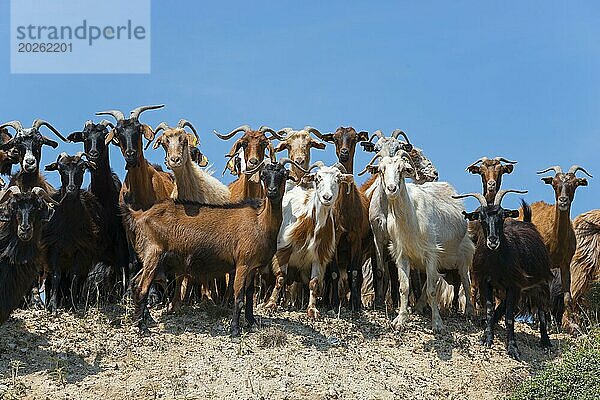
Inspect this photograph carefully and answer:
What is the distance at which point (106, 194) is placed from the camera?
16781 millimetres

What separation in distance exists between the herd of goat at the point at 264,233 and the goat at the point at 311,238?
0.07ft

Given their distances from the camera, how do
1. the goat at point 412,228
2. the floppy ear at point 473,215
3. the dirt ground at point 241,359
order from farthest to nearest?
the goat at point 412,228 < the floppy ear at point 473,215 < the dirt ground at point 241,359

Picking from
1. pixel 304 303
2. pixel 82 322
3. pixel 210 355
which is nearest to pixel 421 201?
pixel 304 303

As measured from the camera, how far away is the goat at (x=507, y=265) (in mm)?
15508

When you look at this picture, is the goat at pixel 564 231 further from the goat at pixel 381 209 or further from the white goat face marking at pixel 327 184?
the white goat face marking at pixel 327 184

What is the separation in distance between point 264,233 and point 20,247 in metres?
3.42

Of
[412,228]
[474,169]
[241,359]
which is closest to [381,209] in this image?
[412,228]

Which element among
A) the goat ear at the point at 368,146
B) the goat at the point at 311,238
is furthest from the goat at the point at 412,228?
the goat ear at the point at 368,146

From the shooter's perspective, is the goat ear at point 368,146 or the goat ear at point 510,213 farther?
the goat ear at point 368,146

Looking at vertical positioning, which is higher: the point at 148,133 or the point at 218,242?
the point at 148,133

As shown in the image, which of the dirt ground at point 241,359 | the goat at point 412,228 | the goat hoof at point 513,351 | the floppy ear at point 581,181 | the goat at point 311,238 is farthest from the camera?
the floppy ear at point 581,181

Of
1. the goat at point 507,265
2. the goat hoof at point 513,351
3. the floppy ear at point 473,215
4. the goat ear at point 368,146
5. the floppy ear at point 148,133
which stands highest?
the floppy ear at point 148,133

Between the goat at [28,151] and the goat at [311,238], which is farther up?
the goat at [28,151]

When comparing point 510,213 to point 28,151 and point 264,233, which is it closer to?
point 264,233
